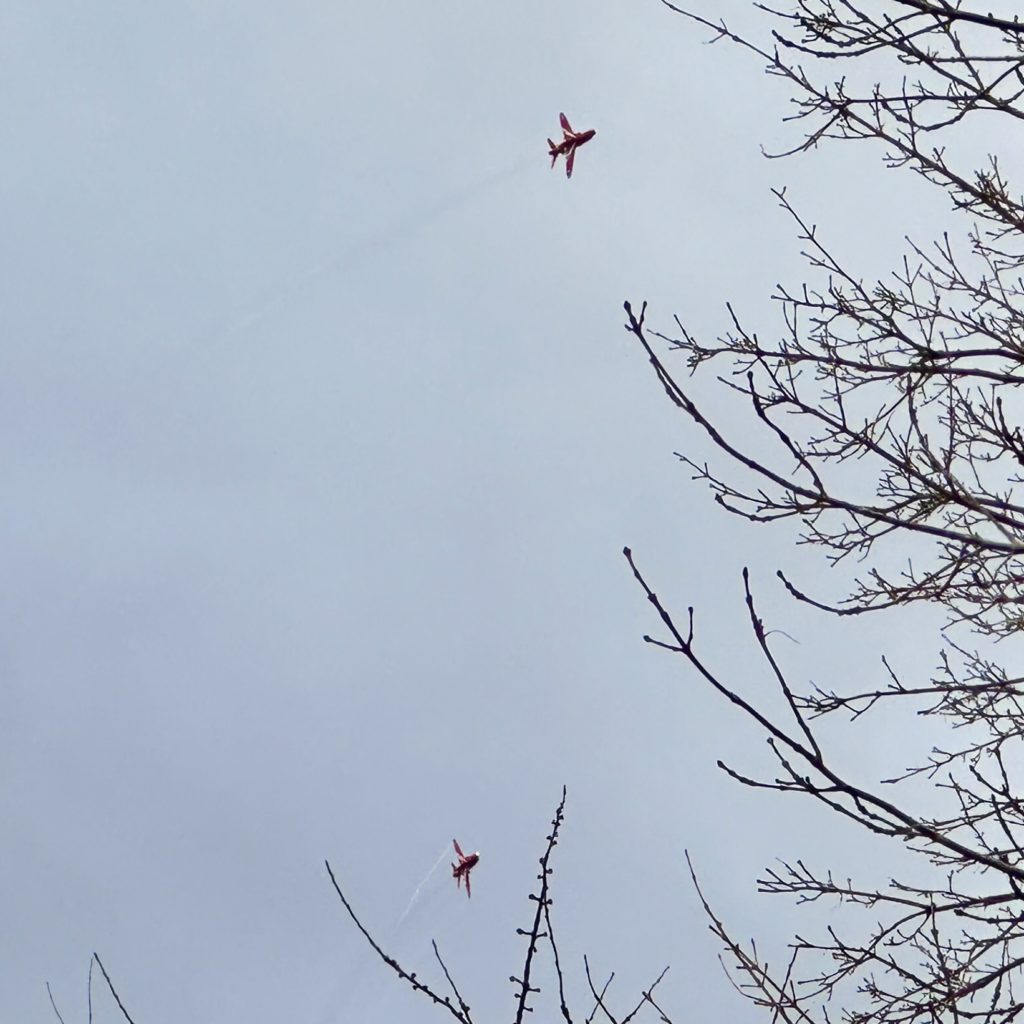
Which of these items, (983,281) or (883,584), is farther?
(983,281)

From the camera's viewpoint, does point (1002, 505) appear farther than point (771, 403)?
No

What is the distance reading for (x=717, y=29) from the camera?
26.0ft

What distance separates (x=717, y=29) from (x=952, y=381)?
2582 millimetres

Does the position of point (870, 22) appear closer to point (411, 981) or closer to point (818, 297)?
point (818, 297)

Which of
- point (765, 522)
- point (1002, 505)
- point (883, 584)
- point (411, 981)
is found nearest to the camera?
point (411, 981)

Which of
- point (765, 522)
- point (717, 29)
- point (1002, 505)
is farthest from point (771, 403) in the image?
point (717, 29)

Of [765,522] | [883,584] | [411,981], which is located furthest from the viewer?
[883,584]

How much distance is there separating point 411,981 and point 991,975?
4111 millimetres

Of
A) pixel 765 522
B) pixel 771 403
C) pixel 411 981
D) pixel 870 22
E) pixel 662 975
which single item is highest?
pixel 870 22

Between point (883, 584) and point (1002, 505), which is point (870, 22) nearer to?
point (1002, 505)

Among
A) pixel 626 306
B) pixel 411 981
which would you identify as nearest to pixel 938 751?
pixel 411 981

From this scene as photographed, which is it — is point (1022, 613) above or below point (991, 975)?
above

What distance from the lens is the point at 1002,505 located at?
20.6 feet

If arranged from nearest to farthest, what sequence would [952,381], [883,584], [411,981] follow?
[411,981] < [952,381] < [883,584]
